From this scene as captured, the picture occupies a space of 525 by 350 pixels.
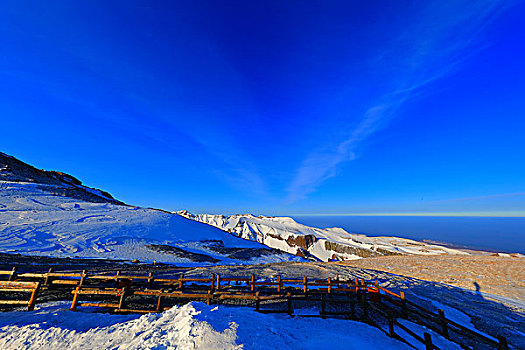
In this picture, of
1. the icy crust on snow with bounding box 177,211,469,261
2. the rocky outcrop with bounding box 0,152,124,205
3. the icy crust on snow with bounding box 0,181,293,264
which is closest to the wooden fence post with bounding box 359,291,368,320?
the icy crust on snow with bounding box 0,181,293,264

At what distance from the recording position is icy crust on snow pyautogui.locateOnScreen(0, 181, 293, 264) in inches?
940

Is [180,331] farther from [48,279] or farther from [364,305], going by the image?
A: [48,279]

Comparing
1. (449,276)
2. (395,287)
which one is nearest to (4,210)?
(395,287)

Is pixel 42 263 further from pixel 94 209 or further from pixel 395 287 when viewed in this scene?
pixel 395 287

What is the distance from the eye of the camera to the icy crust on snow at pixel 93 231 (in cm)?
2388

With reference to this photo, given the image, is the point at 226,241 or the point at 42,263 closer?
the point at 42,263

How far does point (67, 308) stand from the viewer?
9.65 meters

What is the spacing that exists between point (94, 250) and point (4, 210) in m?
21.1

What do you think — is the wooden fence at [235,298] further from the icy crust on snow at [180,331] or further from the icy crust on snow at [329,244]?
the icy crust on snow at [329,244]

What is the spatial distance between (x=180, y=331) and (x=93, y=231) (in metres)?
30.3

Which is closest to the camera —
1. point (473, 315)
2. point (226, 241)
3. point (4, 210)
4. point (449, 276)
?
point (473, 315)

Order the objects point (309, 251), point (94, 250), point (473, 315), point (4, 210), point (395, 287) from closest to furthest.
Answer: point (473, 315) < point (395, 287) < point (94, 250) < point (4, 210) < point (309, 251)

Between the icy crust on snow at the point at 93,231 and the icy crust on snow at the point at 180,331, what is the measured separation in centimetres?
1655

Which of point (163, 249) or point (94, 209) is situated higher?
point (94, 209)
